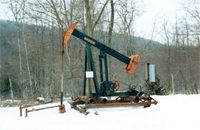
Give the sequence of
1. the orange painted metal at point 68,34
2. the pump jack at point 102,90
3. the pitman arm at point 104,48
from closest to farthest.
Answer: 1. the orange painted metal at point 68,34
2. the pump jack at point 102,90
3. the pitman arm at point 104,48

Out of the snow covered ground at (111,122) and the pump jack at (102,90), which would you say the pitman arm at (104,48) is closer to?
the pump jack at (102,90)

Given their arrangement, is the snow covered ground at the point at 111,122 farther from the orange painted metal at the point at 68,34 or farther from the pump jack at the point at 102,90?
the orange painted metal at the point at 68,34

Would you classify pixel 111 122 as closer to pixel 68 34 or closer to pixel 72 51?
pixel 68 34

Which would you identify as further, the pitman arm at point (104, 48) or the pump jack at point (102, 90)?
the pitman arm at point (104, 48)

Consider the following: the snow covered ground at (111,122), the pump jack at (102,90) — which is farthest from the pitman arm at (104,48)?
the snow covered ground at (111,122)

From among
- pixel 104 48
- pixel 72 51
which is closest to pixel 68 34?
pixel 104 48

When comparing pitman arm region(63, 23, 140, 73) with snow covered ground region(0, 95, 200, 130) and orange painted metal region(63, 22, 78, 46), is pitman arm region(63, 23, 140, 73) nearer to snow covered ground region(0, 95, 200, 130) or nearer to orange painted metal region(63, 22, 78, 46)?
orange painted metal region(63, 22, 78, 46)

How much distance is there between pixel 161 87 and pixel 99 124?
12.7 m

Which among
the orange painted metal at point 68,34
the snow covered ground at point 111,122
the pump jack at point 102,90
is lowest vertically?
the snow covered ground at point 111,122

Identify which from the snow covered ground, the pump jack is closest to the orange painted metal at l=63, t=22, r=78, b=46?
the pump jack

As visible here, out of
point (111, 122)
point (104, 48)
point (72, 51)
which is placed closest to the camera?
point (111, 122)

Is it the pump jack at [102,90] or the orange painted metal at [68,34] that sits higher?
the orange painted metal at [68,34]

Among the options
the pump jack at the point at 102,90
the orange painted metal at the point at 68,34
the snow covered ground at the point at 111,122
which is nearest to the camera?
the snow covered ground at the point at 111,122

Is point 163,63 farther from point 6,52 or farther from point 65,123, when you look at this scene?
point 65,123
